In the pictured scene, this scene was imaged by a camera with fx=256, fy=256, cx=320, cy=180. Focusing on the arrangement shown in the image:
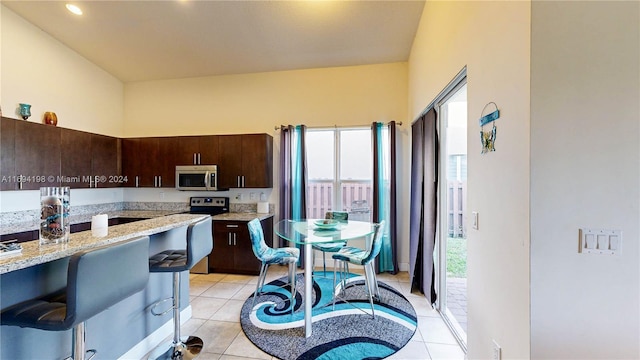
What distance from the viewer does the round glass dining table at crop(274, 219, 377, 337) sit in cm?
225

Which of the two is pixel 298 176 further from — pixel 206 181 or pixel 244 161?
pixel 206 181

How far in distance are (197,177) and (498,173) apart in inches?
153

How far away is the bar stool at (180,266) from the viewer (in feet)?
6.21

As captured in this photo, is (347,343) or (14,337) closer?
(14,337)

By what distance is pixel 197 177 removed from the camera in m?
4.01

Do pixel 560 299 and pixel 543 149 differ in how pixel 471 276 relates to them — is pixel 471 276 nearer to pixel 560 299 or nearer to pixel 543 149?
pixel 560 299

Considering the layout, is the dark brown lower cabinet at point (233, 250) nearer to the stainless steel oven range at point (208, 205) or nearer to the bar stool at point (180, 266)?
the stainless steel oven range at point (208, 205)

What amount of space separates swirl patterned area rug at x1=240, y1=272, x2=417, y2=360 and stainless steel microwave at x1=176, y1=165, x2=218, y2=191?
1.82 metres

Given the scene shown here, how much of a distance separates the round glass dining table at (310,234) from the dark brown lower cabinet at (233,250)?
806 mm

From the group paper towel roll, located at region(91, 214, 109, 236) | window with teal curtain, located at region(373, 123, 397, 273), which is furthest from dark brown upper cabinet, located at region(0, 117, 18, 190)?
window with teal curtain, located at region(373, 123, 397, 273)

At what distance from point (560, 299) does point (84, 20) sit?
5130 millimetres

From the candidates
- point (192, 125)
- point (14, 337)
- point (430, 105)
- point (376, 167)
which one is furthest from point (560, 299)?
point (192, 125)

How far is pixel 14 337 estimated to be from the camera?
4.20ft

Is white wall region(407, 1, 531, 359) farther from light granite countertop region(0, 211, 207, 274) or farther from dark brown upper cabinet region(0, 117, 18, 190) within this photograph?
dark brown upper cabinet region(0, 117, 18, 190)
